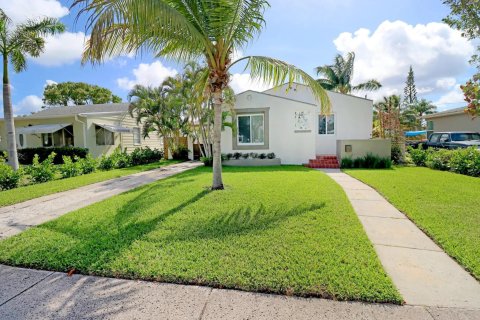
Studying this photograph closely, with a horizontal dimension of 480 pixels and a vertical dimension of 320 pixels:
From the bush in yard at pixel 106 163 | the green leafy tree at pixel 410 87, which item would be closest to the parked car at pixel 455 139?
the bush in yard at pixel 106 163

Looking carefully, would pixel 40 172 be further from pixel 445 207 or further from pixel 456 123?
pixel 456 123

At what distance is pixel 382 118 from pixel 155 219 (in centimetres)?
1515

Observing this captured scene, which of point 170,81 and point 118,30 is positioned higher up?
point 170,81

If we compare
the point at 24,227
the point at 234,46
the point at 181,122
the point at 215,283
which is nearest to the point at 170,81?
the point at 181,122

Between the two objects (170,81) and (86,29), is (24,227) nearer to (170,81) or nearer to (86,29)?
(86,29)

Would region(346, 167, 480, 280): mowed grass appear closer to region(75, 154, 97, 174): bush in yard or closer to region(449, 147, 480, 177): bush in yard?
region(449, 147, 480, 177): bush in yard

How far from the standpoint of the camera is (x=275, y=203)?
6.05 m

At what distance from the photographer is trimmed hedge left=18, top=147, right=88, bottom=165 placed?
1738 centimetres

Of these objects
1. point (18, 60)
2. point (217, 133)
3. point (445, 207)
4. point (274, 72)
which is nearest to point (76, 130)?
point (18, 60)

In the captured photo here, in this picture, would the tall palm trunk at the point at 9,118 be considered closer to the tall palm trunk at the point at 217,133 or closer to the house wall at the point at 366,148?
the tall palm trunk at the point at 217,133

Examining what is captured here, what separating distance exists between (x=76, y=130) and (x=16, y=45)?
847cm

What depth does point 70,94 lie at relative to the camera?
39969mm

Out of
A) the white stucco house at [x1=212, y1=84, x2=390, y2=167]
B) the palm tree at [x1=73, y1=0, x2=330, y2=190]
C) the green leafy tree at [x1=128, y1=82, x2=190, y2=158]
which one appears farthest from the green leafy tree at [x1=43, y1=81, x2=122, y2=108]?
the palm tree at [x1=73, y1=0, x2=330, y2=190]

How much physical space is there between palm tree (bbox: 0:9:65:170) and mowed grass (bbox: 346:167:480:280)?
14377 mm
